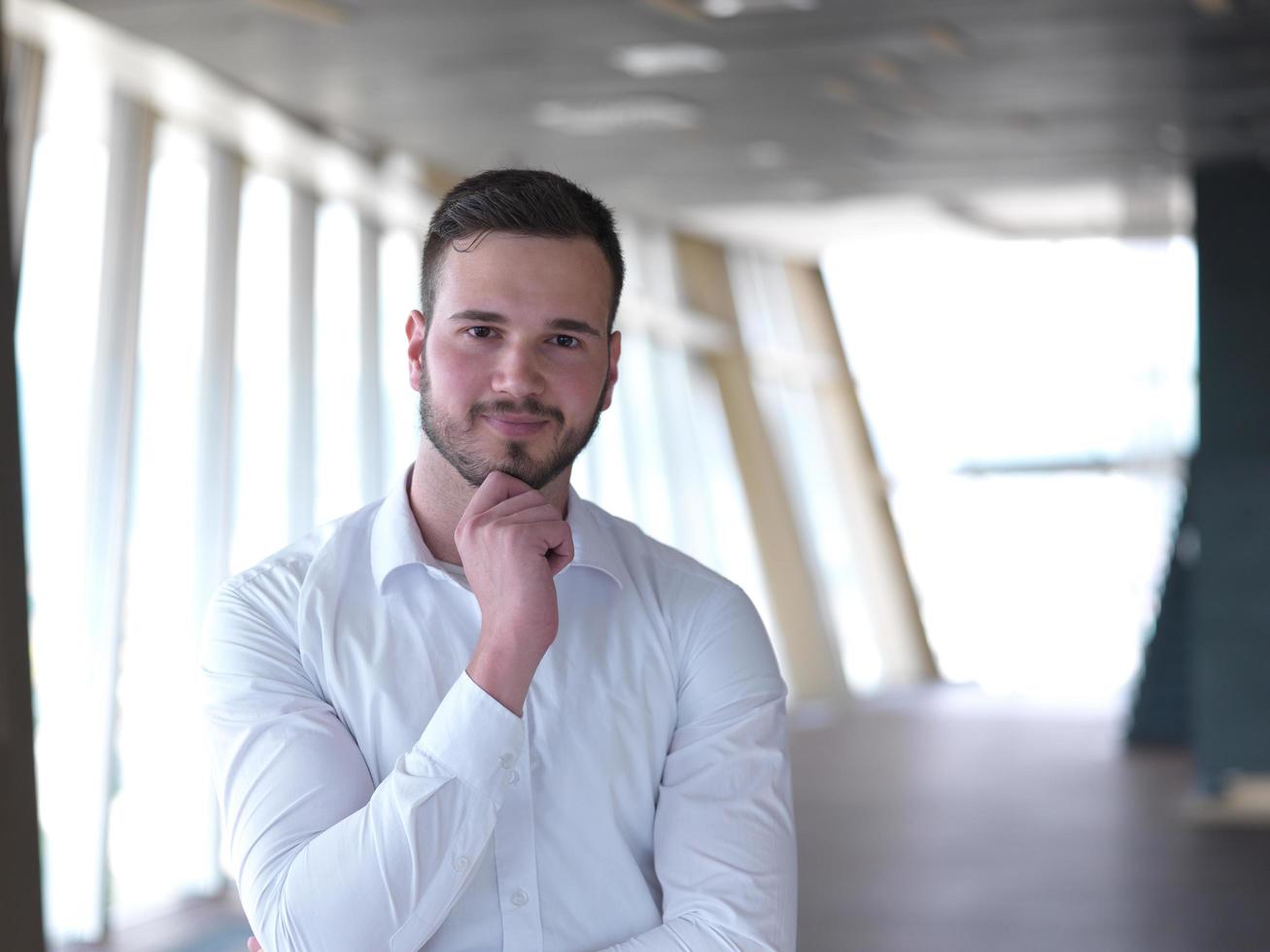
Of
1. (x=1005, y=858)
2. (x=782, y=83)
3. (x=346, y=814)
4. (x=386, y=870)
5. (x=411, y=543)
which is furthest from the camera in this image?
(x=782, y=83)

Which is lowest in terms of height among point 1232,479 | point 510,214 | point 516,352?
point 1232,479

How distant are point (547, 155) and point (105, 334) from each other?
402cm

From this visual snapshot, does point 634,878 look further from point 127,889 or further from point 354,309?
point 354,309

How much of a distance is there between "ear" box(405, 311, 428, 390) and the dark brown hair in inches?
1.4

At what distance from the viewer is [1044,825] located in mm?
8758

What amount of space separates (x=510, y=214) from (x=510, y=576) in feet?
1.33

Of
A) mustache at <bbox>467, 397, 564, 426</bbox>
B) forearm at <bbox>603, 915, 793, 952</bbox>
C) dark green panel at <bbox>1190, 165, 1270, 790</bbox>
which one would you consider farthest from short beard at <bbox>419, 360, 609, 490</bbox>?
dark green panel at <bbox>1190, 165, 1270, 790</bbox>

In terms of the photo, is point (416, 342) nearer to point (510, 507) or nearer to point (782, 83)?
point (510, 507)

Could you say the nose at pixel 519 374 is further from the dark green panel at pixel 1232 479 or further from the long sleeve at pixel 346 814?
the dark green panel at pixel 1232 479

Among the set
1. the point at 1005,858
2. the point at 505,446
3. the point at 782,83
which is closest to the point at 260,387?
the point at 782,83

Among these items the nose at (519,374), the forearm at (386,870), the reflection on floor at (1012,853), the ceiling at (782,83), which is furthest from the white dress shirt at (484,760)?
the ceiling at (782,83)

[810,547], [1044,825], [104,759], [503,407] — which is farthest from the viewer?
[810,547]

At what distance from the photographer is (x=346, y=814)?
1711 mm

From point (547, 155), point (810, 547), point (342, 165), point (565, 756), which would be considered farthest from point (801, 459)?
point (565, 756)
